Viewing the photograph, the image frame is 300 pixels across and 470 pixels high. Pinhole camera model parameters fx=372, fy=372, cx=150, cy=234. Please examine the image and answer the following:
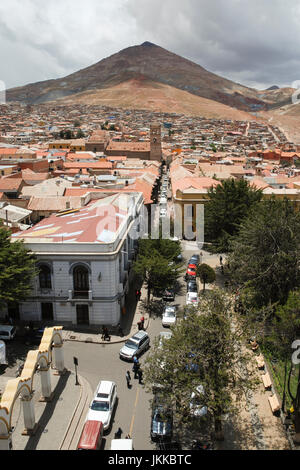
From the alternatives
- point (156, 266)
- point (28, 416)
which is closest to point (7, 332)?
point (28, 416)

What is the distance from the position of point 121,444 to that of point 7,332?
982 cm

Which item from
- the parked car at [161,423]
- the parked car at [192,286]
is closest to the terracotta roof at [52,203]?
the parked car at [192,286]

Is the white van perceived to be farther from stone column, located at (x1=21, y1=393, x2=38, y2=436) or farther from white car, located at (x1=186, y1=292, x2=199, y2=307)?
white car, located at (x1=186, y1=292, x2=199, y2=307)

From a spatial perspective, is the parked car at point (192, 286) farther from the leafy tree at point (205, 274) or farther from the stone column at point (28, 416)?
the stone column at point (28, 416)

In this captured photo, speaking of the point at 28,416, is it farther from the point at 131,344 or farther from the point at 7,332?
the point at 7,332

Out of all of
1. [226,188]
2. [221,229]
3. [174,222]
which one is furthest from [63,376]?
[174,222]

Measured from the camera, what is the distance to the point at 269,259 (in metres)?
21.7

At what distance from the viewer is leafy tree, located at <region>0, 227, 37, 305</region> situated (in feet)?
61.6

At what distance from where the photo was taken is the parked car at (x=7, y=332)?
19.7m

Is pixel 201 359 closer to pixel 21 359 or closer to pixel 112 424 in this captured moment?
pixel 112 424

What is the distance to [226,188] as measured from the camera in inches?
1293

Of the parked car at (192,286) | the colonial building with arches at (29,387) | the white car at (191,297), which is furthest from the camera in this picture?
the parked car at (192,286)

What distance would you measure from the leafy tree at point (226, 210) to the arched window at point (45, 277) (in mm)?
13761

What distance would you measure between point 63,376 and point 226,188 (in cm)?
2178
